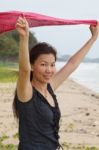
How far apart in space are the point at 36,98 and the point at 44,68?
25cm

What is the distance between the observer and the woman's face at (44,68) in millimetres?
4648

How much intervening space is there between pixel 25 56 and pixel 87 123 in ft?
38.3

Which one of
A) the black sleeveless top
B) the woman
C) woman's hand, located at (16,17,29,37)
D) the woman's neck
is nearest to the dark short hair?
the woman

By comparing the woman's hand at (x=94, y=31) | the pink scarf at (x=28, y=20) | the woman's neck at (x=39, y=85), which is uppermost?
the pink scarf at (x=28, y=20)

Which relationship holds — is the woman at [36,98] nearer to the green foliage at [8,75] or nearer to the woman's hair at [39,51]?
the woman's hair at [39,51]

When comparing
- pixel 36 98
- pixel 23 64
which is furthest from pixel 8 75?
pixel 23 64

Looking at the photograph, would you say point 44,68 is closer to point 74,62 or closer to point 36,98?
point 36,98

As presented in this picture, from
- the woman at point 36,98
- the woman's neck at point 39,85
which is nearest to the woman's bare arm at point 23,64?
the woman at point 36,98

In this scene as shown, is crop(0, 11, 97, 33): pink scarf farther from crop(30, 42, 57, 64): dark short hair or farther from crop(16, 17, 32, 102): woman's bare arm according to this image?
crop(16, 17, 32, 102): woman's bare arm

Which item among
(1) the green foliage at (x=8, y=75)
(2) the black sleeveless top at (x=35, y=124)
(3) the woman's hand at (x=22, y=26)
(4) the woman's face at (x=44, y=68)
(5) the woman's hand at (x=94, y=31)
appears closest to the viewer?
(3) the woman's hand at (x=22, y=26)

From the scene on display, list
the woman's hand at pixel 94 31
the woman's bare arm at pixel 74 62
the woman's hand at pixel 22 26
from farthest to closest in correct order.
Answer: the woman's hand at pixel 94 31
the woman's bare arm at pixel 74 62
the woman's hand at pixel 22 26

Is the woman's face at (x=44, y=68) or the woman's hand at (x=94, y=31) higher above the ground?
the woman's hand at (x=94, y=31)

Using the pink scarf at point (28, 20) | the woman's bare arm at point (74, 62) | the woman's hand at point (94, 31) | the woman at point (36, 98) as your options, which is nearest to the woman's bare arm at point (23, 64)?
the woman at point (36, 98)

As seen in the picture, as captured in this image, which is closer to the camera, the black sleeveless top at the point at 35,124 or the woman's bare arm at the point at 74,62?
the black sleeveless top at the point at 35,124
